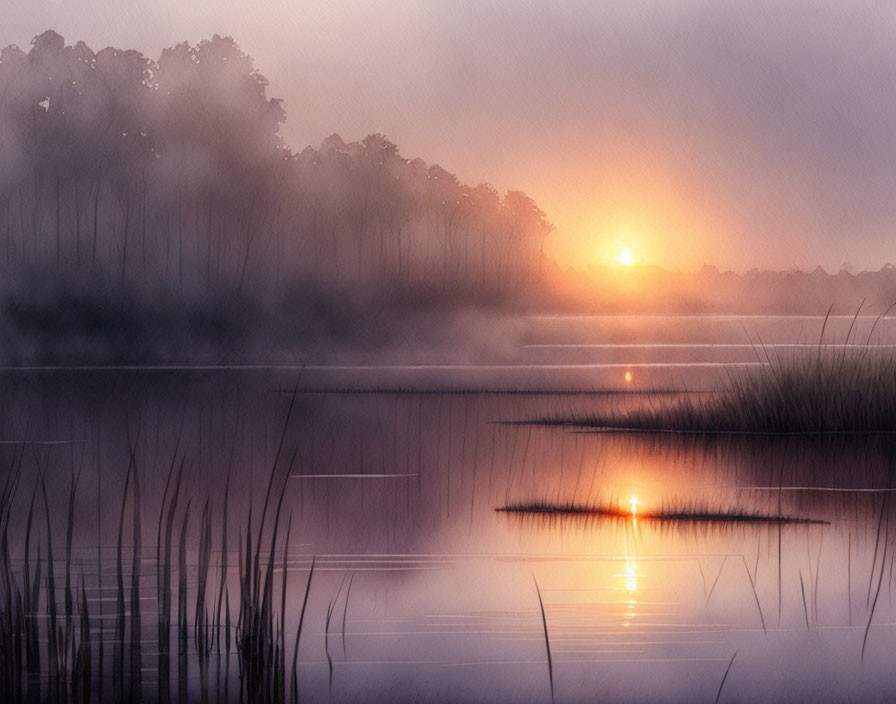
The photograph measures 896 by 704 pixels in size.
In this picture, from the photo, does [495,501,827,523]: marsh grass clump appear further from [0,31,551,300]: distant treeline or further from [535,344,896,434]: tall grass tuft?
[0,31,551,300]: distant treeline

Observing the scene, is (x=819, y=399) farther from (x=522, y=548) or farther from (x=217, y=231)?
(x=217, y=231)

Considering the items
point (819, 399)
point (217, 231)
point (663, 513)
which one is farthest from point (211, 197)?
point (663, 513)

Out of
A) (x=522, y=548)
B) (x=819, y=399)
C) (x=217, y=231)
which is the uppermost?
(x=217, y=231)

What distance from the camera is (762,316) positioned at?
44.8 meters

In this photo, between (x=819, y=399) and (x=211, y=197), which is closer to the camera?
(x=819, y=399)

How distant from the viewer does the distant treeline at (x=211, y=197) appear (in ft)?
119

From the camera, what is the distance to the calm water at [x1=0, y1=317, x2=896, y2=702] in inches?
184

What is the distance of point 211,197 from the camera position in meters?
39.6

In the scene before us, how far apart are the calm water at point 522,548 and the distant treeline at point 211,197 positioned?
750 inches

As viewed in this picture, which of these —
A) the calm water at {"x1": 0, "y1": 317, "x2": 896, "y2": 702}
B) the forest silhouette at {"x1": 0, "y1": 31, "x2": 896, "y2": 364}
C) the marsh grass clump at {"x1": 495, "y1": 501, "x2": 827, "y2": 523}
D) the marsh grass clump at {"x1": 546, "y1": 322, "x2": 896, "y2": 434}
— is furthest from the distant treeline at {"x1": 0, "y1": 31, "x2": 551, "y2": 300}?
the marsh grass clump at {"x1": 495, "y1": 501, "x2": 827, "y2": 523}

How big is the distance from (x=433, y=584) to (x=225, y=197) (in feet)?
114

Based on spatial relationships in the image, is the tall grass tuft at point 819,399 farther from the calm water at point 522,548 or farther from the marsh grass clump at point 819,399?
the calm water at point 522,548

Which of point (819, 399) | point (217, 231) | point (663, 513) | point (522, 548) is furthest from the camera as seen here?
point (217, 231)

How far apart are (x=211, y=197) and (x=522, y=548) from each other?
110ft
